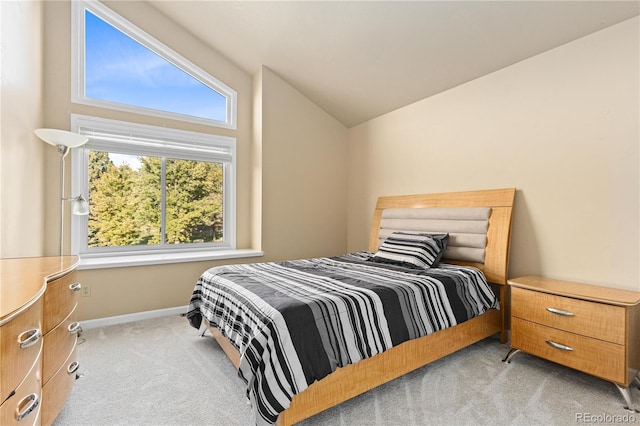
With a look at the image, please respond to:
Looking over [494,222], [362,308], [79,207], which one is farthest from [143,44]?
[494,222]

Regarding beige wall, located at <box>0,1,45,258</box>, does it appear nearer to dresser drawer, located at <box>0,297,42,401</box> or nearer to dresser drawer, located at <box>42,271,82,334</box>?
dresser drawer, located at <box>42,271,82,334</box>

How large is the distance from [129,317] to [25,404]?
2378 millimetres

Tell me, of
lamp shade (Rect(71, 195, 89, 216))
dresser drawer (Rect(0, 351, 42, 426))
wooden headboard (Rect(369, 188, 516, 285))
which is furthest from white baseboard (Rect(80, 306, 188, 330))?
wooden headboard (Rect(369, 188, 516, 285))

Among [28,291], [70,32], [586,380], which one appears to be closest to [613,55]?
[586,380]

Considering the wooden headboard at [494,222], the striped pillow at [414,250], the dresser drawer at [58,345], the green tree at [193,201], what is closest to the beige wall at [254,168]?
the green tree at [193,201]

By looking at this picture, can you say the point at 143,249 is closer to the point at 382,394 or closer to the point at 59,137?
the point at 59,137

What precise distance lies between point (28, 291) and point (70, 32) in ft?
10.7

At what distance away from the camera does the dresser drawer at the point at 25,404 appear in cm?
90

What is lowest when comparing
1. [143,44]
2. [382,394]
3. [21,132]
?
[382,394]

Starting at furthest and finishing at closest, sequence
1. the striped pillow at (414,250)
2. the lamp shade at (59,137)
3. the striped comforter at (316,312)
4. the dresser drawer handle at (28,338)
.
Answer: the striped pillow at (414,250)
the lamp shade at (59,137)
the striped comforter at (316,312)
the dresser drawer handle at (28,338)

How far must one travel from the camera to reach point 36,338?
1075mm

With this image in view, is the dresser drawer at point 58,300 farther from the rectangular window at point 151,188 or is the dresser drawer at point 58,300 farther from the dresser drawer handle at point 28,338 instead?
the rectangular window at point 151,188

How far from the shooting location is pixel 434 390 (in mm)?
1931

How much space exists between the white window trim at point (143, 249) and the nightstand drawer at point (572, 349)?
2767mm
